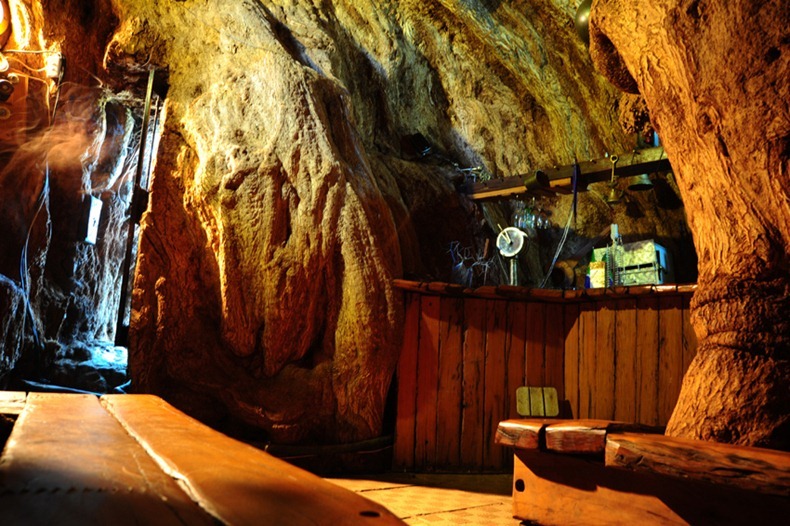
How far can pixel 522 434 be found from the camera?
306cm

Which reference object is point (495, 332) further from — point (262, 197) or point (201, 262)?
point (201, 262)

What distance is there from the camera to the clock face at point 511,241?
28.8 ft

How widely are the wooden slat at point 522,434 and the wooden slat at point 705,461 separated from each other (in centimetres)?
50

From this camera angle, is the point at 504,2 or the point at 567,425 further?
the point at 504,2

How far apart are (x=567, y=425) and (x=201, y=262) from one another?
449cm

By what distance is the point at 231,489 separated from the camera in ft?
3.43

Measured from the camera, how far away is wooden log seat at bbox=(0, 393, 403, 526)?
34.4 inches

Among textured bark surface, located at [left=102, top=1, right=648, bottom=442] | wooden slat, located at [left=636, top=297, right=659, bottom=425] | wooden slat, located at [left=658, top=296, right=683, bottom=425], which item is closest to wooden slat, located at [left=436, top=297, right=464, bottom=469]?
textured bark surface, located at [left=102, top=1, right=648, bottom=442]

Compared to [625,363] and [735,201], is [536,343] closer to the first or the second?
[625,363]

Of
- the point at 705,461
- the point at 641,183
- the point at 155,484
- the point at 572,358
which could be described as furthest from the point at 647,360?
the point at 155,484

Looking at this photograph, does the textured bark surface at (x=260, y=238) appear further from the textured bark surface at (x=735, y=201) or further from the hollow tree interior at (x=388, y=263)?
the textured bark surface at (x=735, y=201)

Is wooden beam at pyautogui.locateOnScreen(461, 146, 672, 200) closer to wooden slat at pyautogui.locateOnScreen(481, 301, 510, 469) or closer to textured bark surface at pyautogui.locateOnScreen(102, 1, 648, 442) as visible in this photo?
textured bark surface at pyautogui.locateOnScreen(102, 1, 648, 442)

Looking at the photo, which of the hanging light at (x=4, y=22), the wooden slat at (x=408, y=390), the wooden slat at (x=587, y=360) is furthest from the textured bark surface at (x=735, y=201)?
the hanging light at (x=4, y=22)

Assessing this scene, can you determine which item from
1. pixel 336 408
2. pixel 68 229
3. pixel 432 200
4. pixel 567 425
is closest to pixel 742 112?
pixel 567 425
